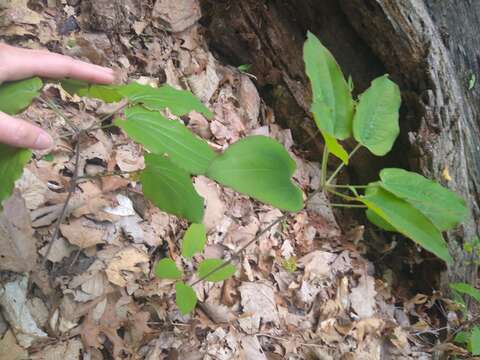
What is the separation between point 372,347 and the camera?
2.03 metres

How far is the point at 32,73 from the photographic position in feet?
3.59

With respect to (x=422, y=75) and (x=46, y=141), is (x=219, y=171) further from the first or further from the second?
(x=422, y=75)

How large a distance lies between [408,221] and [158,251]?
1.14 m

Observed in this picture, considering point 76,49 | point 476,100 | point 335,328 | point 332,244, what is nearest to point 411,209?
point 335,328

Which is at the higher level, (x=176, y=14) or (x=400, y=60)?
(x=400, y=60)

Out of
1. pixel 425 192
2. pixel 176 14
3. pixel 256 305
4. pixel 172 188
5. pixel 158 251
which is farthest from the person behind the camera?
pixel 176 14

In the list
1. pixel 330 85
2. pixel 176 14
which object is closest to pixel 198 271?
pixel 330 85

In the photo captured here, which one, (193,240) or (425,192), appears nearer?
(425,192)

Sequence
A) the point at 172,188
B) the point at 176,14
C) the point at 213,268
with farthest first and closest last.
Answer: the point at 176,14 → the point at 213,268 → the point at 172,188

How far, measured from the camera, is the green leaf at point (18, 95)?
3.13 ft

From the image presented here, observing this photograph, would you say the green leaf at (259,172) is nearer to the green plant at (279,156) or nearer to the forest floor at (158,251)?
the green plant at (279,156)

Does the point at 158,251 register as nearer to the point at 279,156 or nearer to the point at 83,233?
the point at 83,233

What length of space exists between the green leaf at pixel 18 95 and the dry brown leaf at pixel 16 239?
57cm

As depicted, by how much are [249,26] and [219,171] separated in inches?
77.4
